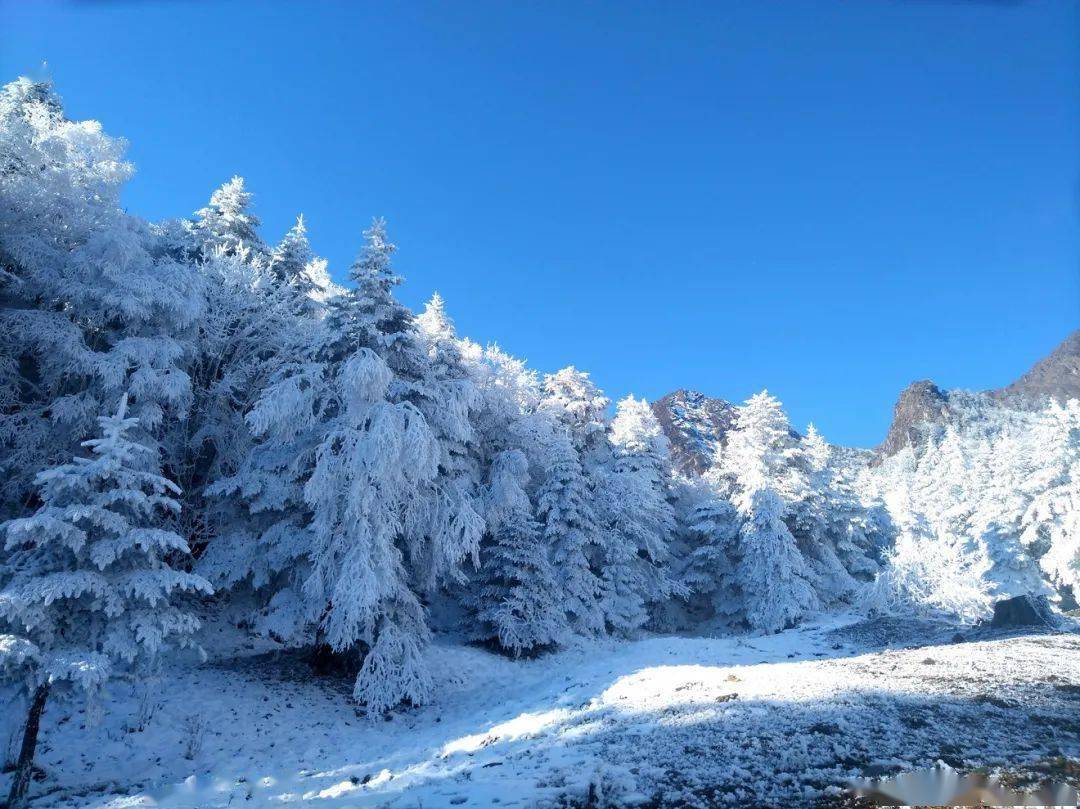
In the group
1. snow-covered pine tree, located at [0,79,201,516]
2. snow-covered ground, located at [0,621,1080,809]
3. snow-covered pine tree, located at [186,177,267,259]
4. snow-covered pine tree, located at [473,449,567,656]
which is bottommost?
snow-covered ground, located at [0,621,1080,809]

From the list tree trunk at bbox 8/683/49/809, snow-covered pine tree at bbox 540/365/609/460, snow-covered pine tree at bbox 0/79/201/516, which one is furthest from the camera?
snow-covered pine tree at bbox 540/365/609/460

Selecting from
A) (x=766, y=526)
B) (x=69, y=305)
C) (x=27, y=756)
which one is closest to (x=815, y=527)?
(x=766, y=526)

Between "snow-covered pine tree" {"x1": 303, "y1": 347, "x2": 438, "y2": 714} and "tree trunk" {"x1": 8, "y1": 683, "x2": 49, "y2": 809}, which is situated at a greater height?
"snow-covered pine tree" {"x1": 303, "y1": 347, "x2": 438, "y2": 714}

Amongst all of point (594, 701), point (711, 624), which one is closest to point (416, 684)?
point (594, 701)

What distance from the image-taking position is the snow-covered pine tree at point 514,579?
1909cm

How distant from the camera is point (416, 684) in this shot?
46.8 ft

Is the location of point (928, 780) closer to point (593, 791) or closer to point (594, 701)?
point (593, 791)

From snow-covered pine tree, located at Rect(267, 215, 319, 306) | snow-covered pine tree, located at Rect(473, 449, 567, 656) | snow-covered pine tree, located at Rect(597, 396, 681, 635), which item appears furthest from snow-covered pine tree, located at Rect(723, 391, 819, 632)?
snow-covered pine tree, located at Rect(267, 215, 319, 306)

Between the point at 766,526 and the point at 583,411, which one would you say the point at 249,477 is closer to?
the point at 583,411

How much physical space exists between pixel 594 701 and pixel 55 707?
400 inches

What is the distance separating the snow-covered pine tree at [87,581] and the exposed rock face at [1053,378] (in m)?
221

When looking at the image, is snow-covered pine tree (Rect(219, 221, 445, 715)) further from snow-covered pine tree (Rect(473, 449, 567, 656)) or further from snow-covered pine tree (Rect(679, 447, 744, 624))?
snow-covered pine tree (Rect(679, 447, 744, 624))

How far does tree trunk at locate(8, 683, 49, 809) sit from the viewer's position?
8.20 metres

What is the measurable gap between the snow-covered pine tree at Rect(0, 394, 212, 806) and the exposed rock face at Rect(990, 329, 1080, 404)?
221 meters
